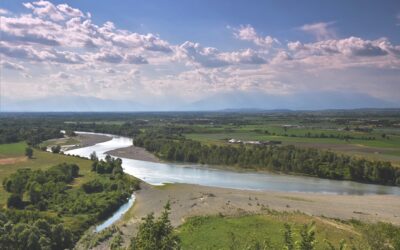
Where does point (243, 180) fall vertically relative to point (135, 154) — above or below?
below

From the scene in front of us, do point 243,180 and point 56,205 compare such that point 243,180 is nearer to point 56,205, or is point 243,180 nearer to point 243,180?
point 243,180

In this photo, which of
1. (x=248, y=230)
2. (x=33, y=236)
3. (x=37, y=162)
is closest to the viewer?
(x=33, y=236)

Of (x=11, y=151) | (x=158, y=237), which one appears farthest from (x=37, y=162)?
(x=158, y=237)

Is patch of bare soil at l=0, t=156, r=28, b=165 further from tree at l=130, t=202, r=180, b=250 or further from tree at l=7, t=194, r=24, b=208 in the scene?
tree at l=130, t=202, r=180, b=250

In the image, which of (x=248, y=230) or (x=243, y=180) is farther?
(x=243, y=180)

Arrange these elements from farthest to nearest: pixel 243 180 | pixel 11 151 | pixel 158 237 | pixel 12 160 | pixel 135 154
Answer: pixel 135 154 < pixel 11 151 < pixel 12 160 < pixel 243 180 < pixel 158 237

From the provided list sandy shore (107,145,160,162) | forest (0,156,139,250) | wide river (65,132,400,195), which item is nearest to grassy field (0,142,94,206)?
forest (0,156,139,250)

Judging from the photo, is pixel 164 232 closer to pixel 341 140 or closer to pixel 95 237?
pixel 95 237

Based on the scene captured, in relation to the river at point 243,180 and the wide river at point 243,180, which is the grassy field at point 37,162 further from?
the wide river at point 243,180
